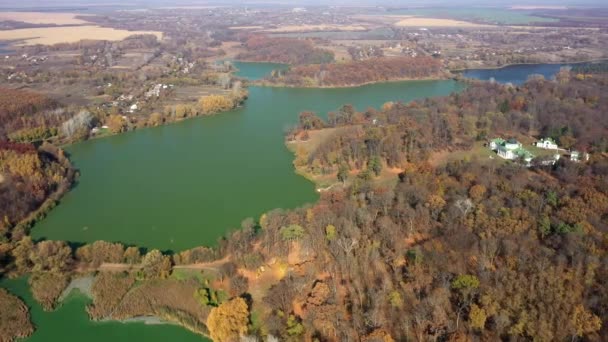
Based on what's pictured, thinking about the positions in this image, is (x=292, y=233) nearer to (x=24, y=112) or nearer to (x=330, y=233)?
(x=330, y=233)

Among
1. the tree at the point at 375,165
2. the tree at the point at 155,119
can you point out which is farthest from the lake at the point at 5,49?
the tree at the point at 375,165

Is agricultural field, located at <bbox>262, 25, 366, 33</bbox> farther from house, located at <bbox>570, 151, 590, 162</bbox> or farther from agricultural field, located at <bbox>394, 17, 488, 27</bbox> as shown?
house, located at <bbox>570, 151, 590, 162</bbox>

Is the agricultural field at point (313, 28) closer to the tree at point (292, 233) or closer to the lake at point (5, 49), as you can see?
the lake at point (5, 49)

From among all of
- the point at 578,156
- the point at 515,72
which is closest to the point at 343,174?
the point at 578,156

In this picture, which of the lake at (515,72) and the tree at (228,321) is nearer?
the tree at (228,321)

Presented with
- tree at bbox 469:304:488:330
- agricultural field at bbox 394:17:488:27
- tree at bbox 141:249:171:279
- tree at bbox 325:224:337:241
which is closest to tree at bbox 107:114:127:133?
tree at bbox 141:249:171:279

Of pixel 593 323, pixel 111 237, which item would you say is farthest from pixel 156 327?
pixel 593 323
